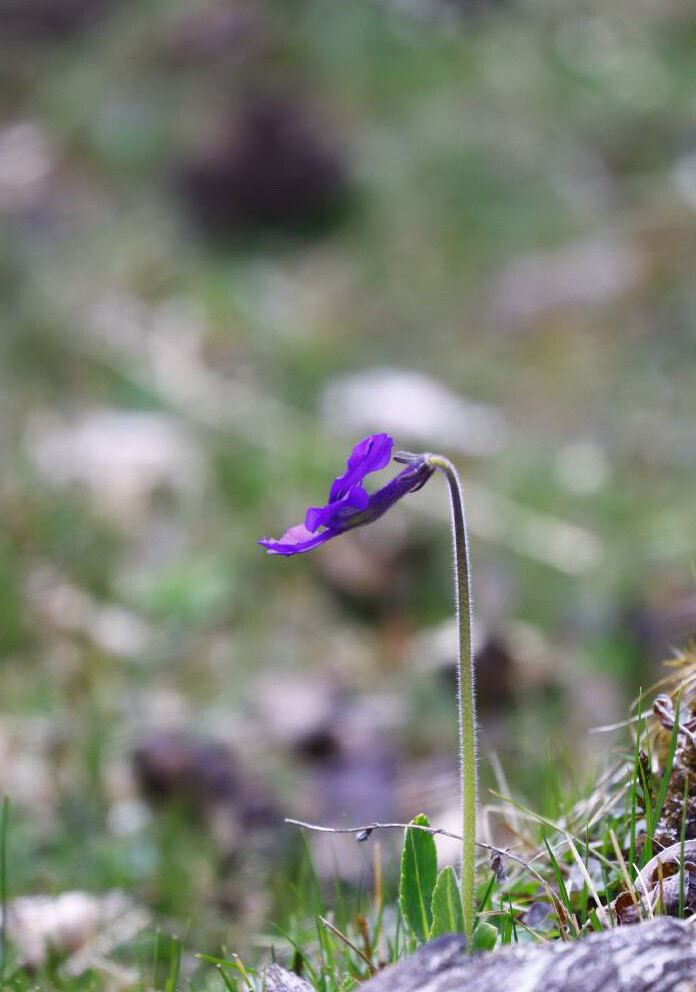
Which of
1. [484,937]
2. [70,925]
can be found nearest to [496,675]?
[70,925]

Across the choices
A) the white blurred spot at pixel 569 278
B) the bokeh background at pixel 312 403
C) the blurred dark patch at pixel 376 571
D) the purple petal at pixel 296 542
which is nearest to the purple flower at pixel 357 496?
the purple petal at pixel 296 542

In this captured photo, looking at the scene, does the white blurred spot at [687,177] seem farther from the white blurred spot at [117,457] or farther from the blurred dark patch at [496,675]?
the blurred dark patch at [496,675]

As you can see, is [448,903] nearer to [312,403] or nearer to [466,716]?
[466,716]

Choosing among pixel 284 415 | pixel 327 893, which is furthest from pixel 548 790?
pixel 284 415

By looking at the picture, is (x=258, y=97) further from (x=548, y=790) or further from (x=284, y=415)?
(x=548, y=790)

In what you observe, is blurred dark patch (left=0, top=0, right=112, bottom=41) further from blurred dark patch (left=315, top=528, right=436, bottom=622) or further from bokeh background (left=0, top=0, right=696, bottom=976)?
blurred dark patch (left=315, top=528, right=436, bottom=622)

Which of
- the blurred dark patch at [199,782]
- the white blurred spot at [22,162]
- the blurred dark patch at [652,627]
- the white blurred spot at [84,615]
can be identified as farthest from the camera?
the white blurred spot at [22,162]
